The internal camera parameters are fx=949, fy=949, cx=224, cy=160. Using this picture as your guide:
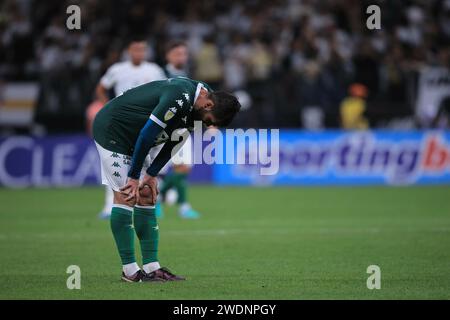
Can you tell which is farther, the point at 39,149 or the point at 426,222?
the point at 39,149

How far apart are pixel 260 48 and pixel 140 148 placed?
54.1 feet

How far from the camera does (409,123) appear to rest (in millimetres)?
24422

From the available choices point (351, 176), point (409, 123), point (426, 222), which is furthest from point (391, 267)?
point (409, 123)

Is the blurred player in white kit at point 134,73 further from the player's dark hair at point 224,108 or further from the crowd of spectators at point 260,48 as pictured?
the crowd of spectators at point 260,48

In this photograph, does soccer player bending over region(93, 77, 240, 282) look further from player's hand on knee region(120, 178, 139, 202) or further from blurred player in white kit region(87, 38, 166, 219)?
blurred player in white kit region(87, 38, 166, 219)

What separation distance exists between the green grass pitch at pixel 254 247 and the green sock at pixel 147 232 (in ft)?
1.32

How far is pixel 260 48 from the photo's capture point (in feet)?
81.3

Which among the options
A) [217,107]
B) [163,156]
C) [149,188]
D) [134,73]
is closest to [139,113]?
[163,156]

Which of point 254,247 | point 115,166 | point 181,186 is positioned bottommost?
point 254,247

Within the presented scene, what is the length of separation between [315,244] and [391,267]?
7.58 feet

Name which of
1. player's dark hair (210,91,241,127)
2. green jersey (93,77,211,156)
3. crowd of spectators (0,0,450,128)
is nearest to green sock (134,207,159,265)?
green jersey (93,77,211,156)

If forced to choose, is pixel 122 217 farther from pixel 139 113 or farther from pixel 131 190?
pixel 139 113

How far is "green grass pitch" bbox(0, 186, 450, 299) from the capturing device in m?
8.43
